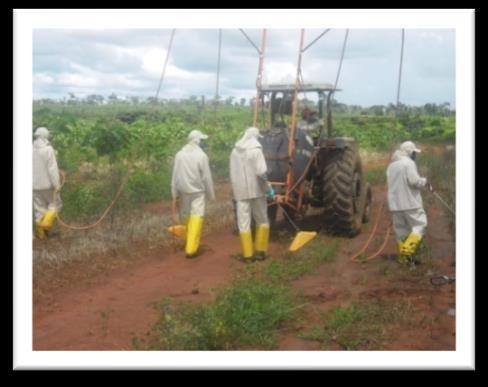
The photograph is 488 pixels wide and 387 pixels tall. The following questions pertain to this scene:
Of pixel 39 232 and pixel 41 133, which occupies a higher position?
pixel 41 133

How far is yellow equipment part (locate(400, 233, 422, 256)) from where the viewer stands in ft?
21.2

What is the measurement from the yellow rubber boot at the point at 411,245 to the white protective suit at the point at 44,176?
391 centimetres

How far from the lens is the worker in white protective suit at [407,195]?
6.48 m

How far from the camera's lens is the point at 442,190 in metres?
7.04

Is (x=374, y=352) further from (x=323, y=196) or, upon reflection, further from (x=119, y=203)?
(x=119, y=203)

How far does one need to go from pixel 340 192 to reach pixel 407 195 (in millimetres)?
990

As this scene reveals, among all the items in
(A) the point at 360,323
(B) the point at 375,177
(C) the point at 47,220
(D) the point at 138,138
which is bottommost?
(A) the point at 360,323

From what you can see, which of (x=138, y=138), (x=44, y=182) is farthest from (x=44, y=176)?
(x=138, y=138)

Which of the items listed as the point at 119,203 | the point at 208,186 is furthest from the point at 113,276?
the point at 119,203

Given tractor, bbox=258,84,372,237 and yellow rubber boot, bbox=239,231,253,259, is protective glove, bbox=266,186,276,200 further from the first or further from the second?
yellow rubber boot, bbox=239,231,253,259

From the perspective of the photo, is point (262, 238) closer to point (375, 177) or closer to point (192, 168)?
point (192, 168)

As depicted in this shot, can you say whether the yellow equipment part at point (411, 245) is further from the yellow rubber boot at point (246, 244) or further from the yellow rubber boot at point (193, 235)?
the yellow rubber boot at point (193, 235)

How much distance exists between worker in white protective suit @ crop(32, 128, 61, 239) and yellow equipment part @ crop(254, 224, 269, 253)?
2371 millimetres

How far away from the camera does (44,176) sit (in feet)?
24.2
